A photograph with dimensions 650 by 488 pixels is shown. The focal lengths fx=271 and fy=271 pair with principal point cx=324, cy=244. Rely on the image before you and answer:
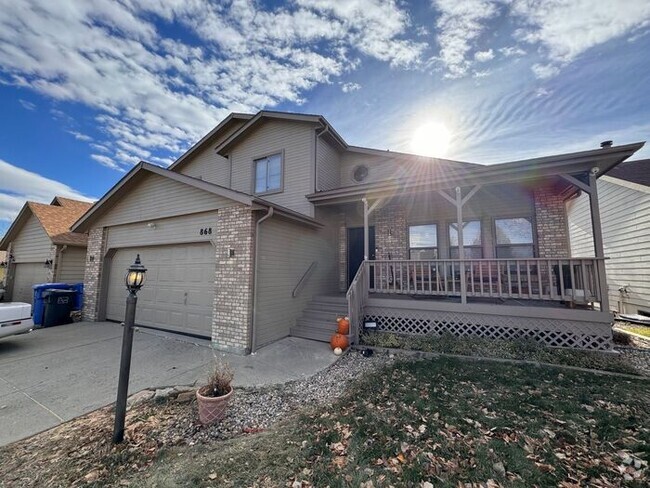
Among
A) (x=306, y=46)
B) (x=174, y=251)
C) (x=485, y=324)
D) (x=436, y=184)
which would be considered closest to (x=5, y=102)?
(x=174, y=251)

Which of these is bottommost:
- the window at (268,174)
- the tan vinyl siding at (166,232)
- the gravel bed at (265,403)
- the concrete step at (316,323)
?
the gravel bed at (265,403)

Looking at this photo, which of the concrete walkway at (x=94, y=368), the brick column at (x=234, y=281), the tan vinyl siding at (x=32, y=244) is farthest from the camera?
the tan vinyl siding at (x=32, y=244)

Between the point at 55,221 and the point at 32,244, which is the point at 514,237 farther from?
the point at 32,244

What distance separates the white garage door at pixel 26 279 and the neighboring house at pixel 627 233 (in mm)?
20385

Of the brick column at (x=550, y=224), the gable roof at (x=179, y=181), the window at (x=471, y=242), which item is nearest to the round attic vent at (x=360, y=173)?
the gable roof at (x=179, y=181)

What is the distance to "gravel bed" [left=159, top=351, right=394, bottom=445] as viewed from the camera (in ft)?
10.5

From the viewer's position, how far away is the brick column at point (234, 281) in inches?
242

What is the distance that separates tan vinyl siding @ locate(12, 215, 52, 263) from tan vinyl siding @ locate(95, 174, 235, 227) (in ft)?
15.4

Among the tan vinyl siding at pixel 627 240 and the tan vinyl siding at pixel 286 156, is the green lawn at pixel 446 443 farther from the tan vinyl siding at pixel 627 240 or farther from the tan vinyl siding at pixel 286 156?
the tan vinyl siding at pixel 627 240

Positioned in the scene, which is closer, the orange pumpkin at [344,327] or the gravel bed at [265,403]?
the gravel bed at [265,403]

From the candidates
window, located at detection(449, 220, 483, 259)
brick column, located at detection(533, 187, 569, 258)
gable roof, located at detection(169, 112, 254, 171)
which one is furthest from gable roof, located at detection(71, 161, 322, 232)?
brick column, located at detection(533, 187, 569, 258)

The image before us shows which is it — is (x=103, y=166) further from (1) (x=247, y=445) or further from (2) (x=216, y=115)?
(1) (x=247, y=445)

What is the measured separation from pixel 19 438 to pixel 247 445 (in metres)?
2.65

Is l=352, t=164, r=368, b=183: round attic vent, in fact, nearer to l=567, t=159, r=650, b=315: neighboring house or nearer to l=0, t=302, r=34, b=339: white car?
l=567, t=159, r=650, b=315: neighboring house
